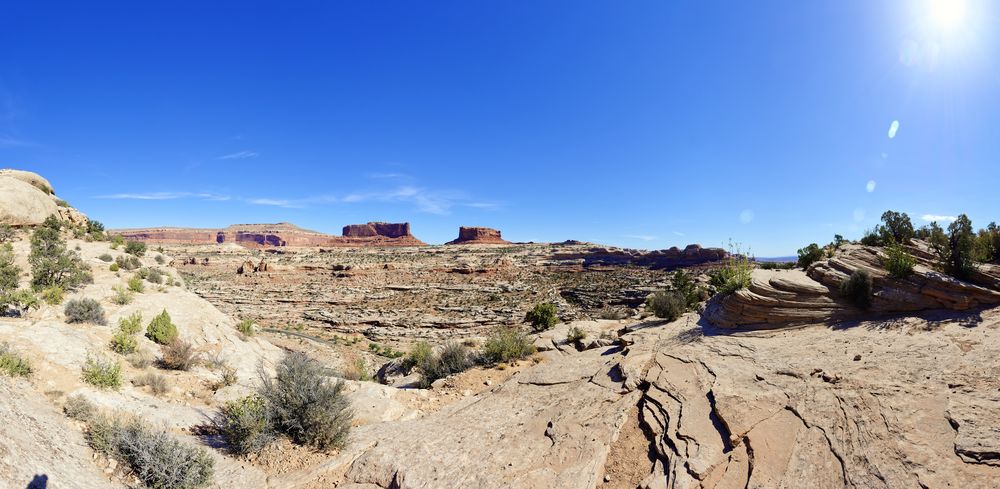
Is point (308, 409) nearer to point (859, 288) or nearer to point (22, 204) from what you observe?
point (859, 288)

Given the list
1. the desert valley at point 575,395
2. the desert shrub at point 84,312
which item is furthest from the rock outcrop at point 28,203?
the desert shrub at point 84,312

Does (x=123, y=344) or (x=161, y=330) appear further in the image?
(x=161, y=330)

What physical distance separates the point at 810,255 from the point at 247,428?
16478 millimetres

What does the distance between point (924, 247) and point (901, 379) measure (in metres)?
6.59

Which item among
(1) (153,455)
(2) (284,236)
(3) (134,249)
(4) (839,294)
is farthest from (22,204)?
(2) (284,236)

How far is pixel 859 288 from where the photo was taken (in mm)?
8008

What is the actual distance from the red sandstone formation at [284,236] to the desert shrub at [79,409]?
136264 mm

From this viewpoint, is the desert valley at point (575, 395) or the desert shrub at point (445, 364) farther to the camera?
the desert shrub at point (445, 364)

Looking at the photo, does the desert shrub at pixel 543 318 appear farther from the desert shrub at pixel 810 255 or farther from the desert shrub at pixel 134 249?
the desert shrub at pixel 134 249

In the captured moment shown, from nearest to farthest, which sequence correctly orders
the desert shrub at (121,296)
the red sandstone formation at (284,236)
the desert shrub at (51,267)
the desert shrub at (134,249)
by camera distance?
the desert shrub at (51,267), the desert shrub at (121,296), the desert shrub at (134,249), the red sandstone formation at (284,236)

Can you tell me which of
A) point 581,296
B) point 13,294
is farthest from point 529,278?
point 13,294

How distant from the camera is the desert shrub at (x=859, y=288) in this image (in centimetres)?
785

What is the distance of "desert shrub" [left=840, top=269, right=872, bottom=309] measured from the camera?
25.7 ft

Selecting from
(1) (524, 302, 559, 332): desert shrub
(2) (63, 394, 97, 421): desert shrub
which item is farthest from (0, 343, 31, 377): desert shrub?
(1) (524, 302, 559, 332): desert shrub
